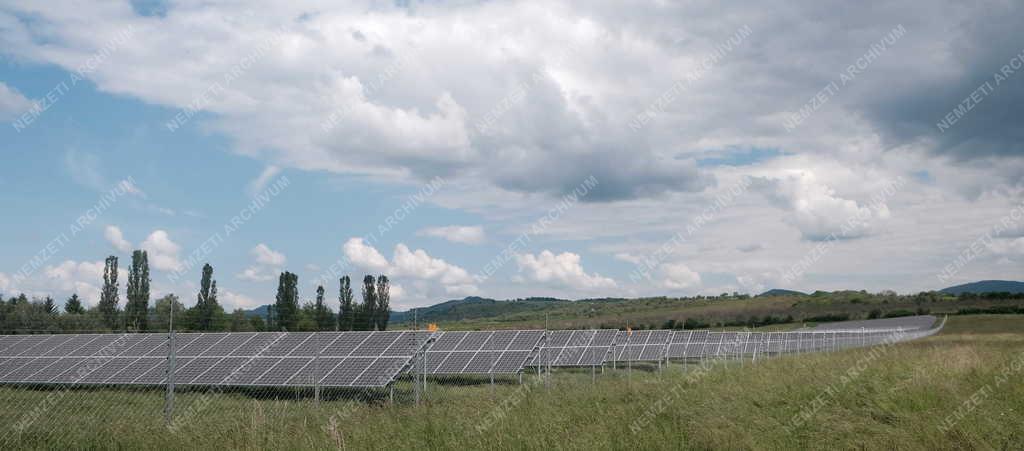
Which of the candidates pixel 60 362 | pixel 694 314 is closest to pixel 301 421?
pixel 60 362

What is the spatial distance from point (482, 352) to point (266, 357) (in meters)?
7.09

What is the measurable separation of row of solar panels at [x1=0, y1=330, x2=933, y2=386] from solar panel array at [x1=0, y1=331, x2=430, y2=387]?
0.03m

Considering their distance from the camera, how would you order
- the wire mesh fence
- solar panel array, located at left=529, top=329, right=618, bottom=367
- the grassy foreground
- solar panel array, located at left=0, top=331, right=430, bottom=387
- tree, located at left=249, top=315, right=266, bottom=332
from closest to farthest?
1. the grassy foreground
2. the wire mesh fence
3. solar panel array, located at left=0, top=331, right=430, bottom=387
4. solar panel array, located at left=529, top=329, right=618, bottom=367
5. tree, located at left=249, top=315, right=266, bottom=332

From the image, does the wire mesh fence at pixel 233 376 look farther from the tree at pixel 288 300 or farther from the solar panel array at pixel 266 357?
the tree at pixel 288 300

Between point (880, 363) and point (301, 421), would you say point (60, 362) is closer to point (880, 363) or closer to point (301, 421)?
point (301, 421)

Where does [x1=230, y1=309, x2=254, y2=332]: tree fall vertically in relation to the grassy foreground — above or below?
above

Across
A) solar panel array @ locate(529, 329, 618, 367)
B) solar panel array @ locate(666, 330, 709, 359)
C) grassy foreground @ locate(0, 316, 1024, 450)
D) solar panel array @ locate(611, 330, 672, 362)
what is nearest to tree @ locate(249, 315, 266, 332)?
solar panel array @ locate(529, 329, 618, 367)

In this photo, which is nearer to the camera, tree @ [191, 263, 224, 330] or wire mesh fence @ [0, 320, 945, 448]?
wire mesh fence @ [0, 320, 945, 448]

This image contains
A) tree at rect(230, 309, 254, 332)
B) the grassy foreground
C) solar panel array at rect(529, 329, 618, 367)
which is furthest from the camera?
tree at rect(230, 309, 254, 332)

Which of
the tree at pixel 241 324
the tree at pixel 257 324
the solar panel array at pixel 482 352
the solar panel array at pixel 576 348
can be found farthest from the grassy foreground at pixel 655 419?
the tree at pixel 257 324

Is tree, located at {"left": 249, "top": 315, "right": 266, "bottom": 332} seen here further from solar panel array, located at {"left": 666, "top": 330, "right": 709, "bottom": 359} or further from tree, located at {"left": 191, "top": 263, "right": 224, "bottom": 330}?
solar panel array, located at {"left": 666, "top": 330, "right": 709, "bottom": 359}

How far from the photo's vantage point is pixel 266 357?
20172 mm

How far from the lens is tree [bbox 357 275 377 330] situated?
30859mm

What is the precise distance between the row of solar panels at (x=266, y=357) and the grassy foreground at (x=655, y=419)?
181cm
